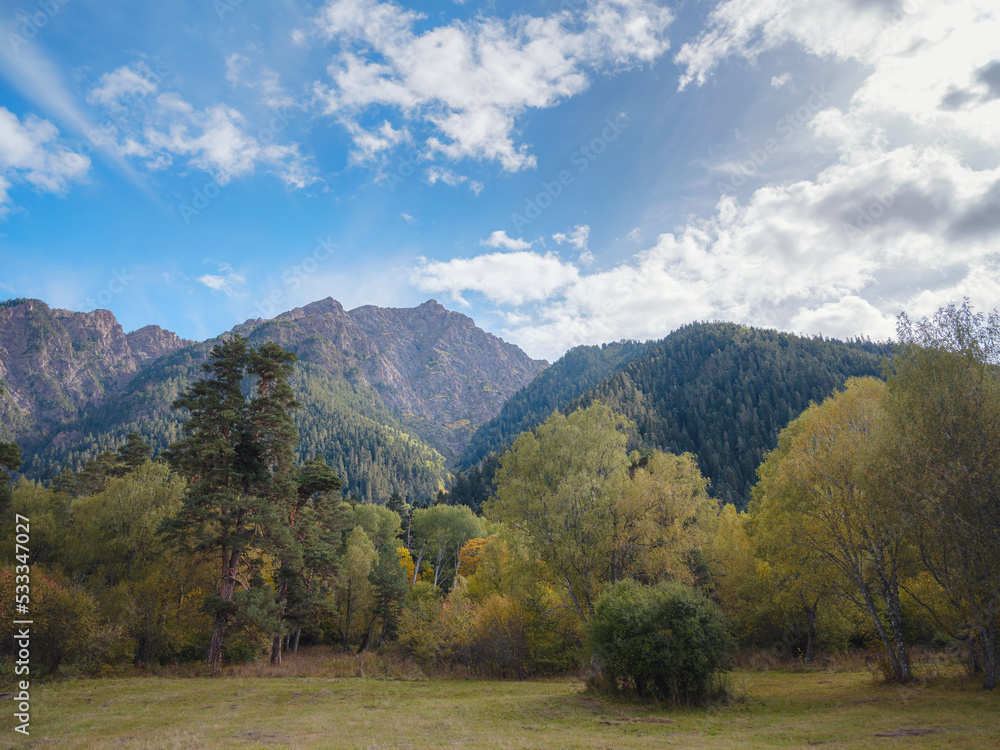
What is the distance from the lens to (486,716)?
54.4ft

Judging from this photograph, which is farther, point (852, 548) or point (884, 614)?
point (884, 614)

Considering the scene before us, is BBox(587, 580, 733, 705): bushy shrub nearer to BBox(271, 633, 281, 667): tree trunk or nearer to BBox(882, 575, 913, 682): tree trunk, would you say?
BBox(882, 575, 913, 682): tree trunk

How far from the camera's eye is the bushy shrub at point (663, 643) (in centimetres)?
1773

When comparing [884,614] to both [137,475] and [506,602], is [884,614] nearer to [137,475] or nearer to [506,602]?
[506,602]

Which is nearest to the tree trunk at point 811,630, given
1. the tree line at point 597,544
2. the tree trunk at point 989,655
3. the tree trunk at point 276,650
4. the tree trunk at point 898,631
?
the tree line at point 597,544

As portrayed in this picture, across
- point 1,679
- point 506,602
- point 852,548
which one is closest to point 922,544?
point 852,548

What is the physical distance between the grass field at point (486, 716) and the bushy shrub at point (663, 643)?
1.02 m

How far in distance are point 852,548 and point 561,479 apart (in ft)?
44.8

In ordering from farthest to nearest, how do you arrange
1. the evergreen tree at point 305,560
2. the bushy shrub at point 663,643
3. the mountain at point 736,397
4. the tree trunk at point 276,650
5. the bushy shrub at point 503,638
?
the mountain at point 736,397 → the evergreen tree at point 305,560 → the tree trunk at point 276,650 → the bushy shrub at point 503,638 → the bushy shrub at point 663,643

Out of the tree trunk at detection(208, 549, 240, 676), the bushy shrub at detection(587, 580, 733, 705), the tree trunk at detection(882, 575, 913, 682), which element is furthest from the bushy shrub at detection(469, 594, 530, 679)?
the tree trunk at detection(882, 575, 913, 682)

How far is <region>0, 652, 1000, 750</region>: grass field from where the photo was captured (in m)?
12.3

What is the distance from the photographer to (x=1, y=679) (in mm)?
20328

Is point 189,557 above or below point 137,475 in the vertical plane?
below

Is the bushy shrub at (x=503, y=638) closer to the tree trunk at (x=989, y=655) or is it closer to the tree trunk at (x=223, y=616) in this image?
the tree trunk at (x=223, y=616)
